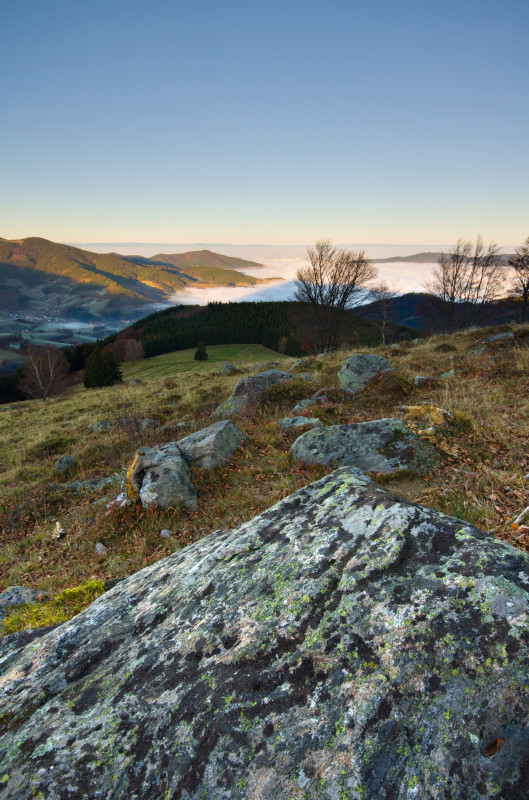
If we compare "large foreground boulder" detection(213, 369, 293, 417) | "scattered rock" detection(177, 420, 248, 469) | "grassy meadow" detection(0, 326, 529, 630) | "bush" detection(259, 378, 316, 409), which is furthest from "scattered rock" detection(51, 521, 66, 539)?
"bush" detection(259, 378, 316, 409)

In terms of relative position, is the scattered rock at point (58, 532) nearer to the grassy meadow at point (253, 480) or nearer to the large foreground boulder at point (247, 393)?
the grassy meadow at point (253, 480)

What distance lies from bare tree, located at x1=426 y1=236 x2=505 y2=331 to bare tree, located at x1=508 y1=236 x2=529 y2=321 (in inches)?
99.0

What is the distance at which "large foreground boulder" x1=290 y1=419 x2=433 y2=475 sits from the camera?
7035 millimetres

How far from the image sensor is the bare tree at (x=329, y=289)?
36.7 metres

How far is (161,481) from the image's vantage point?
25.1ft

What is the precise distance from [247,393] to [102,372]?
152 feet

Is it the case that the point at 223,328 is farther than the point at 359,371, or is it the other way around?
the point at 223,328

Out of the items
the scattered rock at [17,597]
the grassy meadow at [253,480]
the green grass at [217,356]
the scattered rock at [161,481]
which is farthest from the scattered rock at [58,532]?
the green grass at [217,356]

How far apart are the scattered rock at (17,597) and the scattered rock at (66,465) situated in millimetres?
8427

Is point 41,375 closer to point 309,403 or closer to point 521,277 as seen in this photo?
point 309,403

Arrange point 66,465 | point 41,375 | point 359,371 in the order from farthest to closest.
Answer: point 41,375
point 359,371
point 66,465

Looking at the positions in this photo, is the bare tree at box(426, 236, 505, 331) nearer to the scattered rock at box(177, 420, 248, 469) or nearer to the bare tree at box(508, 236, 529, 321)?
the bare tree at box(508, 236, 529, 321)

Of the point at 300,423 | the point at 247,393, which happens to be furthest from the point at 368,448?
the point at 247,393

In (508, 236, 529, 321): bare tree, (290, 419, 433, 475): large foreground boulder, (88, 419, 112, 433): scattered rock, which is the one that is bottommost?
(88, 419, 112, 433): scattered rock
